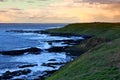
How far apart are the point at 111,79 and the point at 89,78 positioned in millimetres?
2311

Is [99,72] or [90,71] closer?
[99,72]

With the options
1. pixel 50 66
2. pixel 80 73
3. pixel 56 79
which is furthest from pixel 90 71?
pixel 50 66

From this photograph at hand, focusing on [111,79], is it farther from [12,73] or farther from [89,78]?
[12,73]

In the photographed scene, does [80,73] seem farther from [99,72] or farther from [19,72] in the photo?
[19,72]

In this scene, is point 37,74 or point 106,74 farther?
point 37,74

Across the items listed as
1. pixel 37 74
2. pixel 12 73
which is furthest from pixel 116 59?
pixel 12 73

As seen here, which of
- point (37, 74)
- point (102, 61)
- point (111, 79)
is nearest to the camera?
point (111, 79)

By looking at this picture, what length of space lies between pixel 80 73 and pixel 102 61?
2.87 m

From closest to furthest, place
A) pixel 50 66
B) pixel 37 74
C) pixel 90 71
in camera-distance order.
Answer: pixel 90 71
pixel 37 74
pixel 50 66

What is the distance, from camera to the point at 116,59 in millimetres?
31938

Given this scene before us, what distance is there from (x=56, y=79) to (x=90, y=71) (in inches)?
144

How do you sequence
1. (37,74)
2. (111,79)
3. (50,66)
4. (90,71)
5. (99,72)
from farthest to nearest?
1. (50,66)
2. (37,74)
3. (90,71)
4. (99,72)
5. (111,79)

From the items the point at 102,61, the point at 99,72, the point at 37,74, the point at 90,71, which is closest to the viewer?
the point at 99,72

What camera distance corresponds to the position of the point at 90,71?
31125mm
